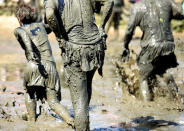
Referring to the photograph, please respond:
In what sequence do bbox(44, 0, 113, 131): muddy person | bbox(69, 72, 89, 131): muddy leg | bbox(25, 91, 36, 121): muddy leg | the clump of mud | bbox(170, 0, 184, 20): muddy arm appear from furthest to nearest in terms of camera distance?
the clump of mud < bbox(170, 0, 184, 20): muddy arm < bbox(25, 91, 36, 121): muddy leg < bbox(69, 72, 89, 131): muddy leg < bbox(44, 0, 113, 131): muddy person

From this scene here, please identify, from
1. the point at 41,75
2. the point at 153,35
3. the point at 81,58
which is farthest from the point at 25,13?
the point at 153,35

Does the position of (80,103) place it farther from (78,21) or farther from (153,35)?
(153,35)

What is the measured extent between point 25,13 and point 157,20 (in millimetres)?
2388

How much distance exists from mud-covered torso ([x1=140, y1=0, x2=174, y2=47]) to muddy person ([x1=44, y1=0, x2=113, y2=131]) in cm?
267

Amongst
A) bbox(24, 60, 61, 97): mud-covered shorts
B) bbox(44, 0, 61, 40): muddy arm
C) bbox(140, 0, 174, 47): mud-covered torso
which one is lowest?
bbox(24, 60, 61, 97): mud-covered shorts

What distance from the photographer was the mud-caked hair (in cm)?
611

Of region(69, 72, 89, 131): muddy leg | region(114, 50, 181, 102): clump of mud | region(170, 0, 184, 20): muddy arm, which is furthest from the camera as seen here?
region(114, 50, 181, 102): clump of mud

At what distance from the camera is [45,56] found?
6137 millimetres

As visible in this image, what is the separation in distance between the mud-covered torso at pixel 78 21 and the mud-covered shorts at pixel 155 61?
9.28 feet

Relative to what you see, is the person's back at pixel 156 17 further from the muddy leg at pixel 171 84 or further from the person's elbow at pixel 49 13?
the person's elbow at pixel 49 13

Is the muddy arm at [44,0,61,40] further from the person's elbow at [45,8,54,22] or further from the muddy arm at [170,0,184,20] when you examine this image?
the muddy arm at [170,0,184,20]

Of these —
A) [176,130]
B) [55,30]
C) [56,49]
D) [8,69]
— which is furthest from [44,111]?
[56,49]

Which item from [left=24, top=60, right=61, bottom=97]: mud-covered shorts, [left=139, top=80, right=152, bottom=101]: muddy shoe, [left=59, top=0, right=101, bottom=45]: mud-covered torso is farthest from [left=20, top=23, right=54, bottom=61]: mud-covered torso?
[left=139, top=80, right=152, bottom=101]: muddy shoe

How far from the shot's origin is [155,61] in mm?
7781
